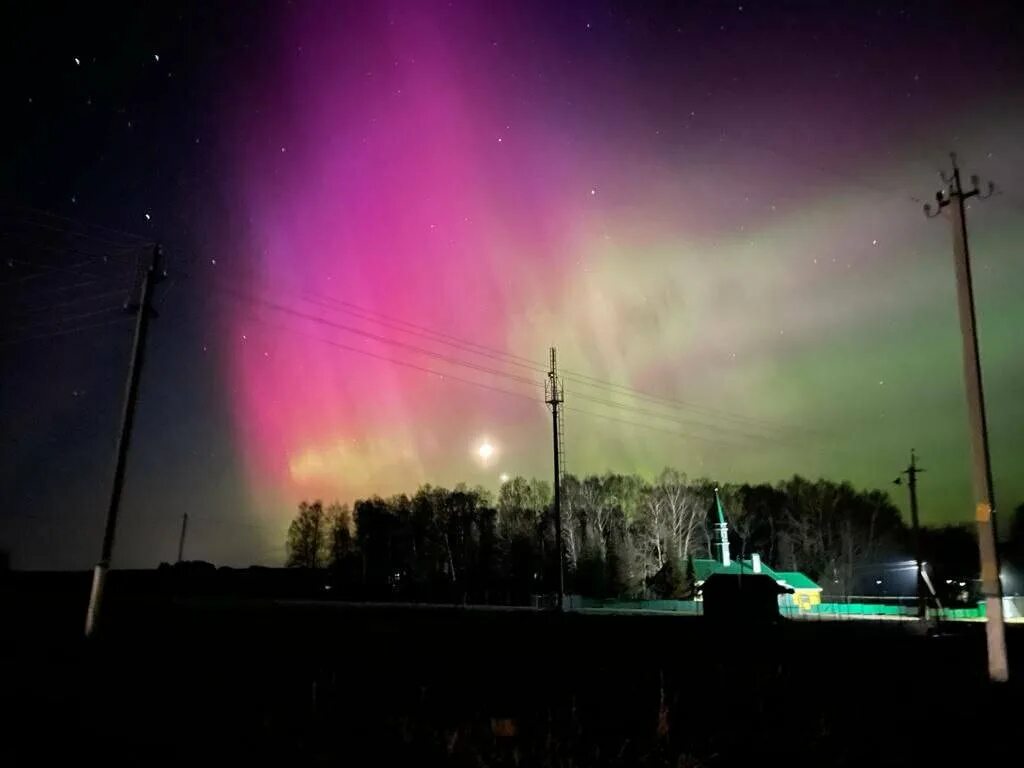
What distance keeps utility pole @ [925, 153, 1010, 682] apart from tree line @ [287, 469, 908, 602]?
62.9m

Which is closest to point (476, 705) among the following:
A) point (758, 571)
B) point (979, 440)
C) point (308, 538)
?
point (979, 440)

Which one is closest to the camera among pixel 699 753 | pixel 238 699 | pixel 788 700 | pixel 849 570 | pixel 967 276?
pixel 699 753

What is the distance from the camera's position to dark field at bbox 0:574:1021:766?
862 centimetres

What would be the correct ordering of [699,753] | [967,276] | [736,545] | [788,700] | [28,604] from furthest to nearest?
[736,545]
[28,604]
[967,276]
[788,700]
[699,753]

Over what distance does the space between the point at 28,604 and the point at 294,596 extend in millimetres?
39548

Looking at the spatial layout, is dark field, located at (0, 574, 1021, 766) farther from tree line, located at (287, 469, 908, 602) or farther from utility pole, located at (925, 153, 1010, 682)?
tree line, located at (287, 469, 908, 602)

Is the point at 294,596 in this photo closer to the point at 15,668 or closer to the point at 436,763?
the point at 15,668

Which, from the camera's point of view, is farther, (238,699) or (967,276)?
(967,276)

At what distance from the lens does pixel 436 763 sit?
27.2ft

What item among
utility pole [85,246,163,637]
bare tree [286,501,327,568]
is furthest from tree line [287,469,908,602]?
utility pole [85,246,163,637]

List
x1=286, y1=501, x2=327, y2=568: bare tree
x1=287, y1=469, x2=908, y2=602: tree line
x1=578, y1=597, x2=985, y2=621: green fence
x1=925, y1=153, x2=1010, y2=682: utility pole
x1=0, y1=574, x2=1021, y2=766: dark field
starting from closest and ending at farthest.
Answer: x1=0, y1=574, x2=1021, y2=766: dark field
x1=925, y1=153, x2=1010, y2=682: utility pole
x1=578, y1=597, x2=985, y2=621: green fence
x1=287, y1=469, x2=908, y2=602: tree line
x1=286, y1=501, x2=327, y2=568: bare tree

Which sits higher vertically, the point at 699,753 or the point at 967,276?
the point at 967,276

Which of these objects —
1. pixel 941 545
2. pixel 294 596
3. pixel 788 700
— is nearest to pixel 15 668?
pixel 788 700

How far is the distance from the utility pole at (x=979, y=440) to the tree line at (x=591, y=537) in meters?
62.9
